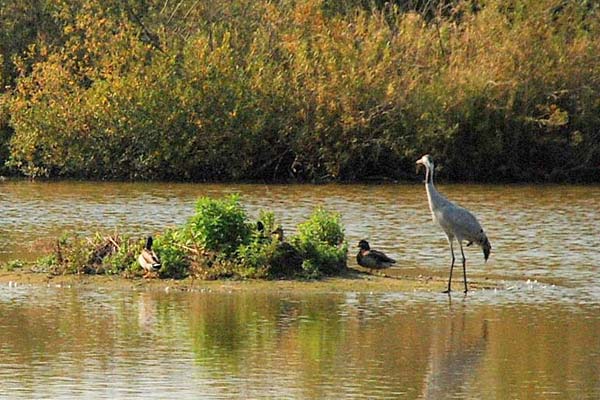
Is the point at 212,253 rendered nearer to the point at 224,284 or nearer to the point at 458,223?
the point at 224,284

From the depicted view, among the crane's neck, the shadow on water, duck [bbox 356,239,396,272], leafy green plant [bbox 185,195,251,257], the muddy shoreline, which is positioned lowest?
the shadow on water

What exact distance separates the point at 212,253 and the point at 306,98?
634 inches

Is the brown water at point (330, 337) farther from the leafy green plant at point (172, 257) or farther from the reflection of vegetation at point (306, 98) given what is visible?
the reflection of vegetation at point (306, 98)

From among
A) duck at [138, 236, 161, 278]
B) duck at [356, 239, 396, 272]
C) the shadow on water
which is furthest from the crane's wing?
duck at [138, 236, 161, 278]

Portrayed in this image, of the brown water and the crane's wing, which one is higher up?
the crane's wing

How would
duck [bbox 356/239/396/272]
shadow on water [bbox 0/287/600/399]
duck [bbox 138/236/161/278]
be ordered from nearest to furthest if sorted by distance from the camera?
shadow on water [bbox 0/287/600/399] → duck [bbox 138/236/161/278] → duck [bbox 356/239/396/272]

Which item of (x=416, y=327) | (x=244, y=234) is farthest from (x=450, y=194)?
(x=416, y=327)

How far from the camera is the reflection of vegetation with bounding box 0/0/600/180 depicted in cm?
3117

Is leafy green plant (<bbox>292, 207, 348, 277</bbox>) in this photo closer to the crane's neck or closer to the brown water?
the brown water

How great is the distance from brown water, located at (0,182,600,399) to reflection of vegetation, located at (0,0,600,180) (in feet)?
35.5

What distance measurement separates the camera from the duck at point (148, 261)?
50.4 ft

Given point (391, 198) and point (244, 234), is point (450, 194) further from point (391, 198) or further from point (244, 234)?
point (244, 234)

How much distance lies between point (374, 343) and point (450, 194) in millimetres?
16435

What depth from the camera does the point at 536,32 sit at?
3300 centimetres
